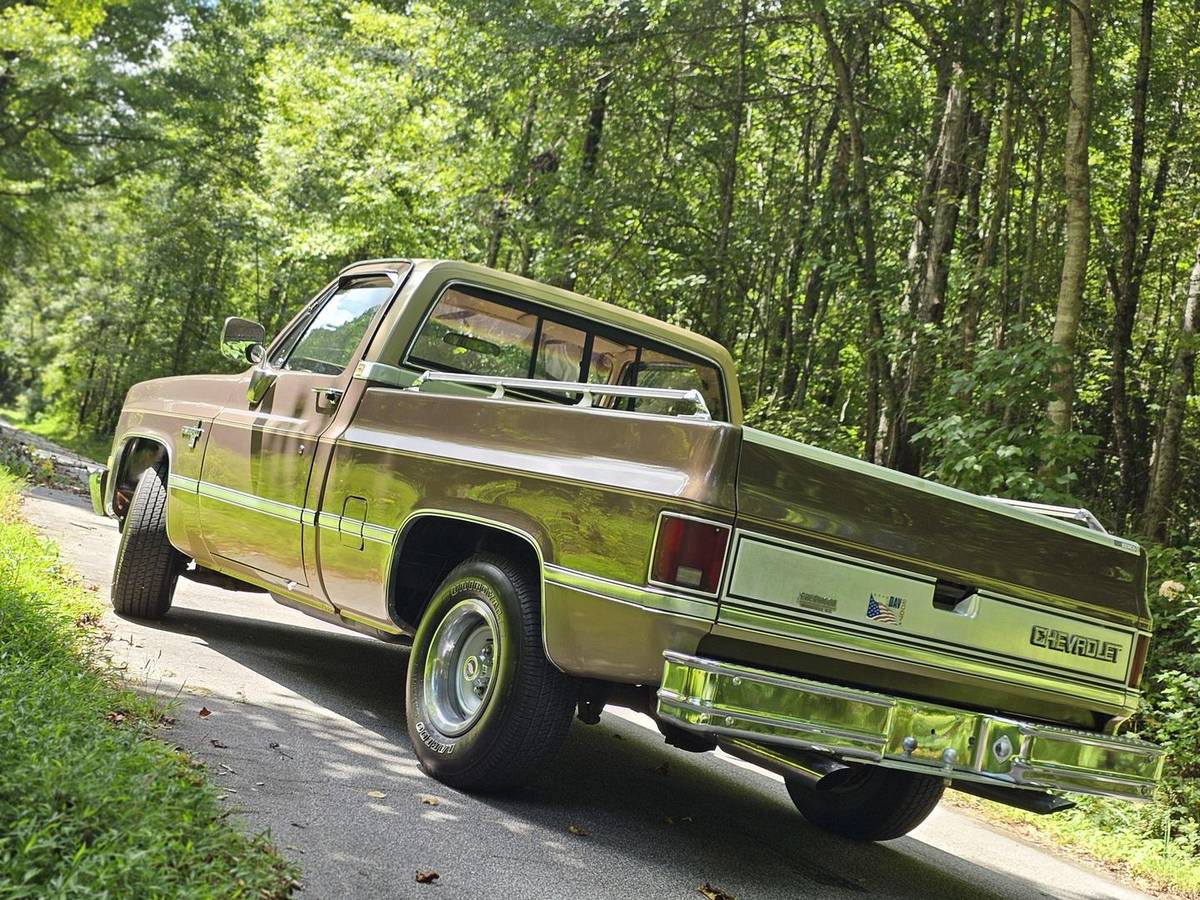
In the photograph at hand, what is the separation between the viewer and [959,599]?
13.3 feet

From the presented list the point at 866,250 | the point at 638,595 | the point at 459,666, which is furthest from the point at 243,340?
the point at 866,250

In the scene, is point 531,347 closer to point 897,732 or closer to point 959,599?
point 959,599

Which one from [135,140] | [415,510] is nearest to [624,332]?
[415,510]

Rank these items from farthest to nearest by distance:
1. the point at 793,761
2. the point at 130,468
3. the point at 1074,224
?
the point at 1074,224, the point at 130,468, the point at 793,761

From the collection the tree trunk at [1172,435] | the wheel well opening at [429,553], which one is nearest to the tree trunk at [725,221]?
the tree trunk at [1172,435]

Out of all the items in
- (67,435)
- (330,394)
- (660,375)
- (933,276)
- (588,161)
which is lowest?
(67,435)

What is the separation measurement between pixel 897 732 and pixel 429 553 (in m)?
2.14

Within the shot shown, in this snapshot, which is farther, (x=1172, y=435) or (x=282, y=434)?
(x=1172, y=435)

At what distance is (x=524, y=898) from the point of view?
3.41 m

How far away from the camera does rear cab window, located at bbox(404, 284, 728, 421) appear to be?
564 cm

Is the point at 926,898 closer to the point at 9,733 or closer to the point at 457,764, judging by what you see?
the point at 457,764

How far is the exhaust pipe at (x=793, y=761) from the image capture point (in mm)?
4105

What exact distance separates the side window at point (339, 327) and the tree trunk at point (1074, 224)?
5593mm

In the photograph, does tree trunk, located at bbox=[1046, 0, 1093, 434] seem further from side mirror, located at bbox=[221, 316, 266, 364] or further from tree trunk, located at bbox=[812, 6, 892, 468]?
side mirror, located at bbox=[221, 316, 266, 364]
